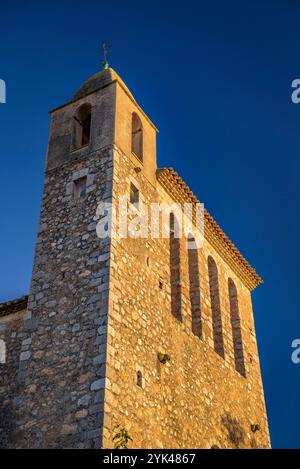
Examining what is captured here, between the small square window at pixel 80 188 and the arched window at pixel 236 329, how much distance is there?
6.87m

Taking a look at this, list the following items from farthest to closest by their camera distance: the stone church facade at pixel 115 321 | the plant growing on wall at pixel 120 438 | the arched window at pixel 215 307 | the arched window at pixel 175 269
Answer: the arched window at pixel 215 307
the arched window at pixel 175 269
the stone church facade at pixel 115 321
the plant growing on wall at pixel 120 438

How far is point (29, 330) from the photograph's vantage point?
13.3 m

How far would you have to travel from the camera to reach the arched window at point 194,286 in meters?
17.0

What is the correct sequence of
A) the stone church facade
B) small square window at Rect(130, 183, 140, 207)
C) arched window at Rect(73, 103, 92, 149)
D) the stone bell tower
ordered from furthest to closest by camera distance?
arched window at Rect(73, 103, 92, 149) → small square window at Rect(130, 183, 140, 207) → the stone church facade → the stone bell tower

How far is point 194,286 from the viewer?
17.5 m

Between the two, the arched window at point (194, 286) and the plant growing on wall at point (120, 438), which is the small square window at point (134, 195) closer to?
the arched window at point (194, 286)

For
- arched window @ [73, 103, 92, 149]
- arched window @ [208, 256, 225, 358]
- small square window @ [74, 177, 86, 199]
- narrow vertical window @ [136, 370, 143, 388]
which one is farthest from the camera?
arched window @ [208, 256, 225, 358]

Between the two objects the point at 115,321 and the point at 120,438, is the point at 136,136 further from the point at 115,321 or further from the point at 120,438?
the point at 120,438

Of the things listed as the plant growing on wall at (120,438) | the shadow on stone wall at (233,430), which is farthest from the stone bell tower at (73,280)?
the shadow on stone wall at (233,430)

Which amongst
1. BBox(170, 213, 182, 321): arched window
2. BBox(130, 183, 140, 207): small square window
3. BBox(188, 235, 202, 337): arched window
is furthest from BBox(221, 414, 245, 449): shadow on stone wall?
BBox(130, 183, 140, 207): small square window

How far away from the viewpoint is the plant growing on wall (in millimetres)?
11180

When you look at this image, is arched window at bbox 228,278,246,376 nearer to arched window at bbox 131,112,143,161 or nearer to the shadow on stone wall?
the shadow on stone wall

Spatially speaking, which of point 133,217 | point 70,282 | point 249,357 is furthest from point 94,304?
point 249,357

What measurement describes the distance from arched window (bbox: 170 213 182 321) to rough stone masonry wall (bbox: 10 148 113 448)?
3394 mm
